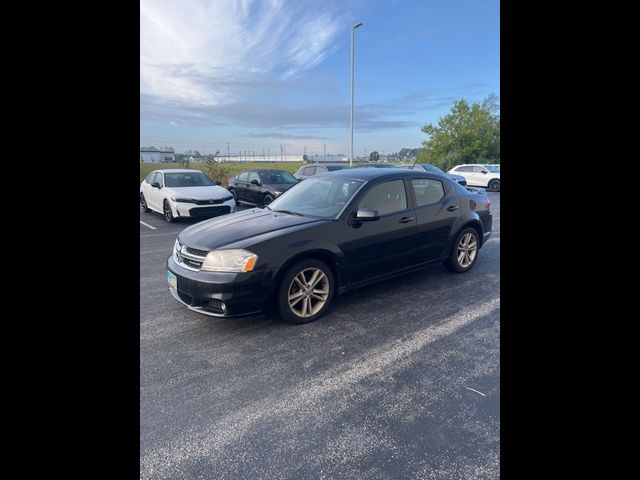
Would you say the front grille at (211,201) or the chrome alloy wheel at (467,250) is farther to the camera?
the front grille at (211,201)

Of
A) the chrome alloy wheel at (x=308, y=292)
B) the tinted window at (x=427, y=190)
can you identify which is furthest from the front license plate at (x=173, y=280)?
the tinted window at (x=427, y=190)

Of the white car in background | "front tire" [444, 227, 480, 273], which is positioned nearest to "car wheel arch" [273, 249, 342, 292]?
"front tire" [444, 227, 480, 273]

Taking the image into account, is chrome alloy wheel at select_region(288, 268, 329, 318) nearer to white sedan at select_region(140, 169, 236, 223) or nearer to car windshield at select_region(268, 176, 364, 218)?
car windshield at select_region(268, 176, 364, 218)

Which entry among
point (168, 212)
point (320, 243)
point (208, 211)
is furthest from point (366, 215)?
point (168, 212)

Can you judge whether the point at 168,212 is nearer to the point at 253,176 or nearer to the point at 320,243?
the point at 253,176

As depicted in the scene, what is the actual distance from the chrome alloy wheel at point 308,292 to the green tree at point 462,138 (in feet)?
106

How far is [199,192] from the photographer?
1063 cm

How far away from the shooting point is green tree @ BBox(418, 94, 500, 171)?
109ft

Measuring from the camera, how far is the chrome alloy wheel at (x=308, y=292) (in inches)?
152

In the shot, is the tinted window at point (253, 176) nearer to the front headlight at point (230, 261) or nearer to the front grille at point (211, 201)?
the front grille at point (211, 201)

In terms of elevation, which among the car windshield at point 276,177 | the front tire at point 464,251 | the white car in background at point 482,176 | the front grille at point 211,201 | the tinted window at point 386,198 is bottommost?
the front tire at point 464,251
